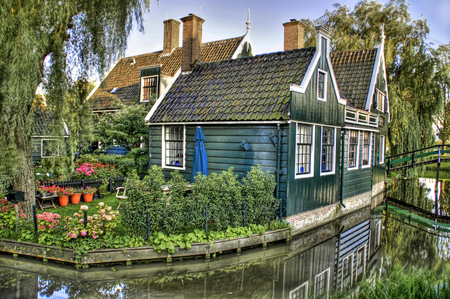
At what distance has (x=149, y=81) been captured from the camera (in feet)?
65.5

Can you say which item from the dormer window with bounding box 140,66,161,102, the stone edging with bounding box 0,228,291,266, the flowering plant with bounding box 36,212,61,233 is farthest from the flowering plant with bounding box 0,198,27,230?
the dormer window with bounding box 140,66,161,102

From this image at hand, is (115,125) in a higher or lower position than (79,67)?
lower

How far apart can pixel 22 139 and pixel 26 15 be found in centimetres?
320

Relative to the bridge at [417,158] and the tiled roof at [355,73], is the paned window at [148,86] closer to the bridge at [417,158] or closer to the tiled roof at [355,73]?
the tiled roof at [355,73]

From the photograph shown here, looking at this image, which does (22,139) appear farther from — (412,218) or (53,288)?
(412,218)

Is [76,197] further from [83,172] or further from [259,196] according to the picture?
[259,196]

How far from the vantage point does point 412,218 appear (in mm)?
15453

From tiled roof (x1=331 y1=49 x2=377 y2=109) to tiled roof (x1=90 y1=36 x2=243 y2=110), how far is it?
644cm

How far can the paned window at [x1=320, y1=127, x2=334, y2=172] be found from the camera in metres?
12.9

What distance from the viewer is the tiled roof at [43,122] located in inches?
344

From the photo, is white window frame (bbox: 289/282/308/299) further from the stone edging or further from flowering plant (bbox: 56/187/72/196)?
flowering plant (bbox: 56/187/72/196)

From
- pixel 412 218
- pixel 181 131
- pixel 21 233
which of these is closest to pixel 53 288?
pixel 21 233

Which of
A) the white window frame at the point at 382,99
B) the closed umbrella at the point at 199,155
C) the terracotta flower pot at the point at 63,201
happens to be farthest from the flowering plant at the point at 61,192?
the white window frame at the point at 382,99

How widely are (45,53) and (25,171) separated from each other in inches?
128
